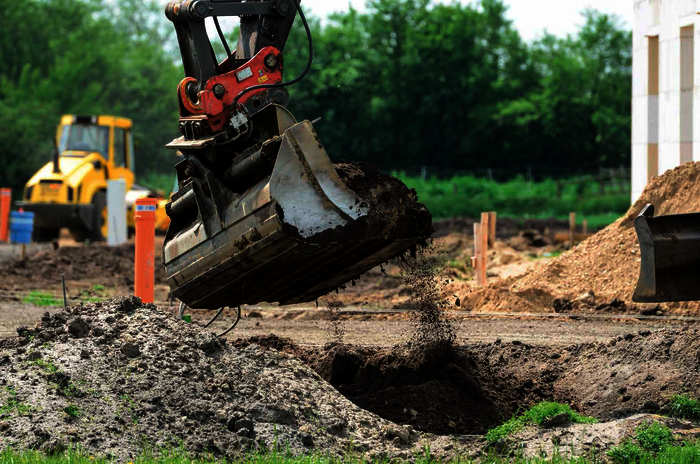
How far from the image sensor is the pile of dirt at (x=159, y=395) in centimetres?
654

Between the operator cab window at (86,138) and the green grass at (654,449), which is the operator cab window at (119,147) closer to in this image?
the operator cab window at (86,138)

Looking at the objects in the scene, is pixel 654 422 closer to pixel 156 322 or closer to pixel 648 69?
pixel 156 322

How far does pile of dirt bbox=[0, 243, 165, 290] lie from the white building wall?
401 inches

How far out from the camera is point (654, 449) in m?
6.34

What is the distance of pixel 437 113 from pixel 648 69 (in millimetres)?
34916

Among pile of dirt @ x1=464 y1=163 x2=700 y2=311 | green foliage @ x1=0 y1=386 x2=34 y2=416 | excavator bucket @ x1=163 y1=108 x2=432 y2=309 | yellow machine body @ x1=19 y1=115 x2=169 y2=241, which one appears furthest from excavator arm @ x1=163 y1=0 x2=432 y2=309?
yellow machine body @ x1=19 y1=115 x2=169 y2=241

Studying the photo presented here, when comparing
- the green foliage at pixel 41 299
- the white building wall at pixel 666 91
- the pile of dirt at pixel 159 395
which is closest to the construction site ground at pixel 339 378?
the pile of dirt at pixel 159 395

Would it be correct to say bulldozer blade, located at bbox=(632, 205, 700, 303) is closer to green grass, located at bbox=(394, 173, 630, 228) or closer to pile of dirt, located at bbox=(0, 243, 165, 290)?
pile of dirt, located at bbox=(0, 243, 165, 290)

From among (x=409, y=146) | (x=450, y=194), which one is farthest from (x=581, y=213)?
(x=409, y=146)

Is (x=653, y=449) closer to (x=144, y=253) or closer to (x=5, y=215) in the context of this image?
(x=144, y=253)

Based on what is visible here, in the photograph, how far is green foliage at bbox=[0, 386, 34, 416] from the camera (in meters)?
6.63

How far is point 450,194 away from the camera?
42.9 m

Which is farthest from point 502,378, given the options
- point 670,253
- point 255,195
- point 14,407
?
point 14,407

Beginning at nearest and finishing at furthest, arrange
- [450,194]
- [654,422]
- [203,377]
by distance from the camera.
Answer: [654,422] < [203,377] < [450,194]
